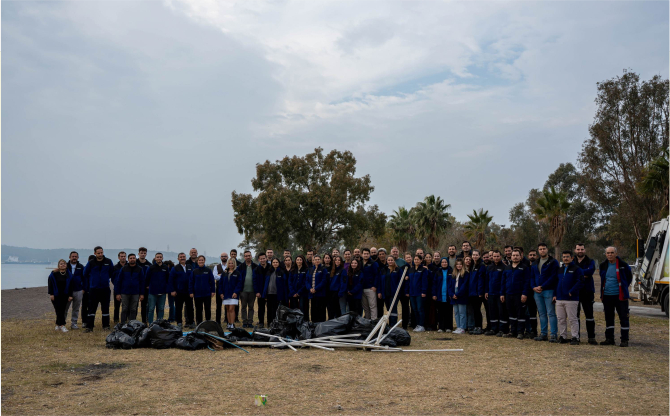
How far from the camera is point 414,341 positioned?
10188 mm

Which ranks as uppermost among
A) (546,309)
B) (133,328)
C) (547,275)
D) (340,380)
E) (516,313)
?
(547,275)

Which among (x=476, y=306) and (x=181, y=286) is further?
(x=181, y=286)

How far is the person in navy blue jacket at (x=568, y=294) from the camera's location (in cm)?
948

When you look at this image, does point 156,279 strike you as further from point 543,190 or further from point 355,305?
point 543,190

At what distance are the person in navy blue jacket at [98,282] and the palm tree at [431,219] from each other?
31588mm

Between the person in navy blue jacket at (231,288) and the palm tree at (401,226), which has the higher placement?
the palm tree at (401,226)

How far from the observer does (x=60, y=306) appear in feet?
38.0

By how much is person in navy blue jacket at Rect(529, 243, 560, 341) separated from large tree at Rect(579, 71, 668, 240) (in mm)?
24515

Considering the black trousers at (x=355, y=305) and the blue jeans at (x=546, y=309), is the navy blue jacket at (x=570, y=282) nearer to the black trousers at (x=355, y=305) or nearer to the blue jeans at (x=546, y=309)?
the blue jeans at (x=546, y=309)

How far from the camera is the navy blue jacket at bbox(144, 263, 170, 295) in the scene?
39.3ft

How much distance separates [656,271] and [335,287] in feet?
33.5

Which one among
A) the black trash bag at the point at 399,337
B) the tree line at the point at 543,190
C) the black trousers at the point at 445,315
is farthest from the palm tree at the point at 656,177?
the black trash bag at the point at 399,337

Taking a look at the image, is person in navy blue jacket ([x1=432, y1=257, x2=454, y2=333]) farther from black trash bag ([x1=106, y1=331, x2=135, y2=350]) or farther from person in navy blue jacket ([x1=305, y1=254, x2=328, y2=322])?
black trash bag ([x1=106, y1=331, x2=135, y2=350])

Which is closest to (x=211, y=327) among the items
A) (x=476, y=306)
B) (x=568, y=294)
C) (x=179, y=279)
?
(x=179, y=279)
